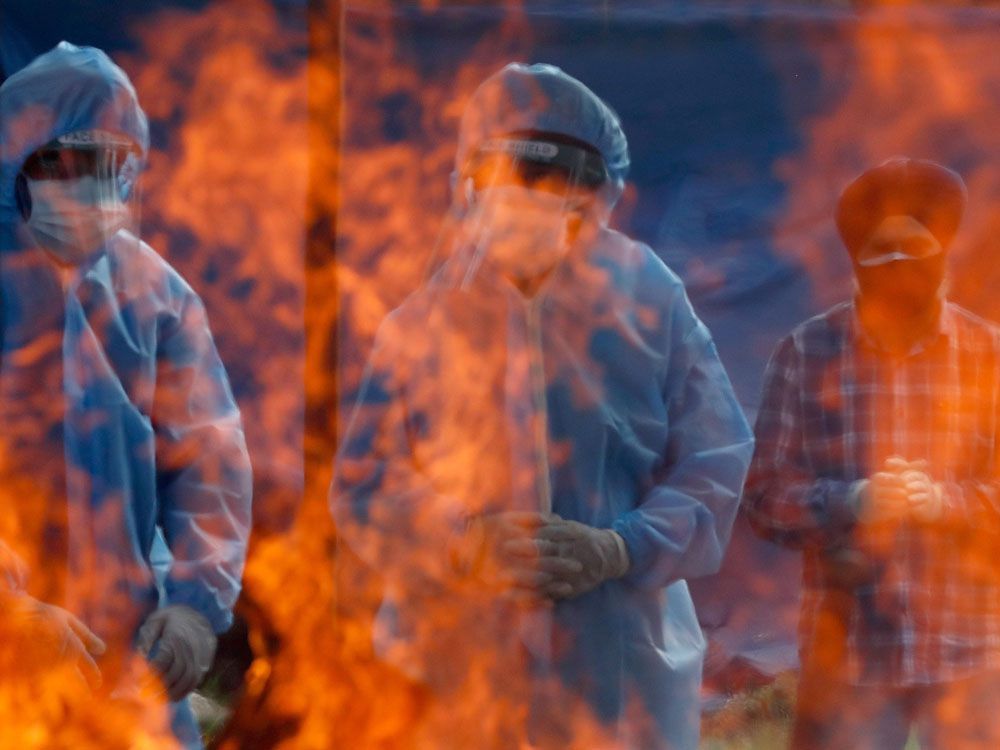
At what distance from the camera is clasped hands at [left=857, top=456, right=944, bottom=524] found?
3.17 meters

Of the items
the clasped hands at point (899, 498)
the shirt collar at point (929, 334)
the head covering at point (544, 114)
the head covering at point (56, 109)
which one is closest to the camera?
the head covering at point (56, 109)

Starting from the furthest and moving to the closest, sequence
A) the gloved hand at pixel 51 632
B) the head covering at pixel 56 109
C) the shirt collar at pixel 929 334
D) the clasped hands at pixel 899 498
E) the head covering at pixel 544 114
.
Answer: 1. the shirt collar at pixel 929 334
2. the clasped hands at pixel 899 498
3. the head covering at pixel 544 114
4. the head covering at pixel 56 109
5. the gloved hand at pixel 51 632

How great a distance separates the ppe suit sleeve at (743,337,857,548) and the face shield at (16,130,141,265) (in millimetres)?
1465

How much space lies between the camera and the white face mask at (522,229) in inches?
120

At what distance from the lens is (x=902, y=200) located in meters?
3.32

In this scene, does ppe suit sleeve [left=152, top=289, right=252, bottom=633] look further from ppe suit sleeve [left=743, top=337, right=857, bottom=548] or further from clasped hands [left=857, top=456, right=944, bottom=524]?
clasped hands [left=857, top=456, right=944, bottom=524]

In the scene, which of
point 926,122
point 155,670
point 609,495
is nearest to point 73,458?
point 155,670

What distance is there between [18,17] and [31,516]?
52.0 inches

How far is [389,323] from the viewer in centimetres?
307

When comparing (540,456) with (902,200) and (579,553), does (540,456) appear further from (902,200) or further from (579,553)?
Result: (902,200)

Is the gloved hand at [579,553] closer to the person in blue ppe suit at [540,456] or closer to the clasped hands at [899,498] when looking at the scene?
the person in blue ppe suit at [540,456]

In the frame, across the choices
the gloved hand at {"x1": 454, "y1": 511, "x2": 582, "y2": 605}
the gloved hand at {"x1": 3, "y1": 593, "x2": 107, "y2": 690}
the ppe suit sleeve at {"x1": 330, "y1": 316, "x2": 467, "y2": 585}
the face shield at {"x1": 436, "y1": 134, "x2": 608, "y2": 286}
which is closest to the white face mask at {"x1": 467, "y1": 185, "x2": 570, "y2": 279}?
the face shield at {"x1": 436, "y1": 134, "x2": 608, "y2": 286}

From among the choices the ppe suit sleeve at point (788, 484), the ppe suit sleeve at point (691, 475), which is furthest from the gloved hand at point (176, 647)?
the ppe suit sleeve at point (788, 484)

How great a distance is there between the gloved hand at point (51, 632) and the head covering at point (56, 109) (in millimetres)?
761
